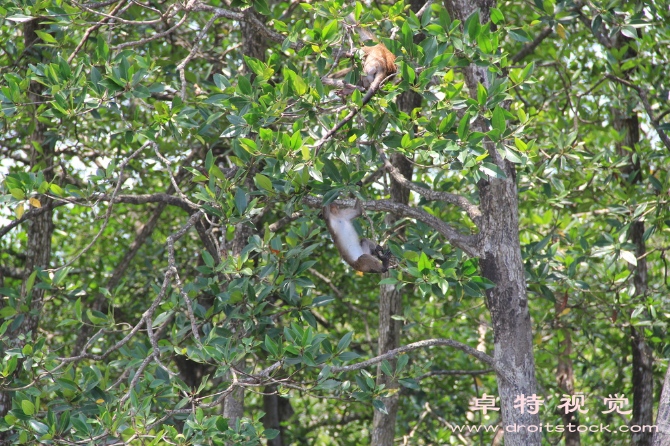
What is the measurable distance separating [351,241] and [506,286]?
2.69 feet

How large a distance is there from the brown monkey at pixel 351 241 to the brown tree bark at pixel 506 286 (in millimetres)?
565

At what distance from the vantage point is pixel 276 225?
3.39 metres

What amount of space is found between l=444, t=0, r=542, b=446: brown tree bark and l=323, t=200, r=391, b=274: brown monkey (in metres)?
0.57

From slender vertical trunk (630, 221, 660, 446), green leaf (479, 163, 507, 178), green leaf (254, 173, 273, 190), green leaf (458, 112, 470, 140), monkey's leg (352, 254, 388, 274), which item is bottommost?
slender vertical trunk (630, 221, 660, 446)

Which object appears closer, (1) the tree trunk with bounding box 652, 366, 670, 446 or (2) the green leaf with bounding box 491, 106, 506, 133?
(2) the green leaf with bounding box 491, 106, 506, 133

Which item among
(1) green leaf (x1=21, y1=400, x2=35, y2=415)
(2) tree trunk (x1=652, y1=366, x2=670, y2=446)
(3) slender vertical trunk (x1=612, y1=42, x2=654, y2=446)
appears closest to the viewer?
(1) green leaf (x1=21, y1=400, x2=35, y2=415)

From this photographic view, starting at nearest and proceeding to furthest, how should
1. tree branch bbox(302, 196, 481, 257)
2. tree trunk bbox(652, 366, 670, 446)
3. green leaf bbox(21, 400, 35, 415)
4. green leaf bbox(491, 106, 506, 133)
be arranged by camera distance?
green leaf bbox(491, 106, 506, 133) → green leaf bbox(21, 400, 35, 415) → tree trunk bbox(652, 366, 670, 446) → tree branch bbox(302, 196, 481, 257)

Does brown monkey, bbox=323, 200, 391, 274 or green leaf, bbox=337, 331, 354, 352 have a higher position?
brown monkey, bbox=323, 200, 391, 274

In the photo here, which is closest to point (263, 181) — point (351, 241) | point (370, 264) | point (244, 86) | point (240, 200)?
point (240, 200)

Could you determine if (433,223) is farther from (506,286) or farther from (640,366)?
(640,366)

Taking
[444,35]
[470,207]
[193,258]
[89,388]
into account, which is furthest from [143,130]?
[193,258]

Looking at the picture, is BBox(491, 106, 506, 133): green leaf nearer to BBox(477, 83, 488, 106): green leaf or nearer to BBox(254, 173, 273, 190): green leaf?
BBox(477, 83, 488, 106): green leaf

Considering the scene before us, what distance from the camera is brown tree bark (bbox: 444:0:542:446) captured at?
279 centimetres

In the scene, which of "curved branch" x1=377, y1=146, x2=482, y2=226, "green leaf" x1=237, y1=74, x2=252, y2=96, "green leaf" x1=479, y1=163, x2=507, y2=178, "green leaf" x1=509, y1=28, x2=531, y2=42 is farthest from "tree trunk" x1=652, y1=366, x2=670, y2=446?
"green leaf" x1=237, y1=74, x2=252, y2=96
